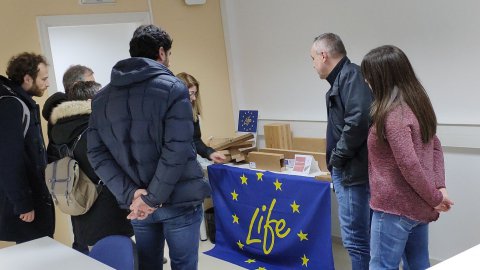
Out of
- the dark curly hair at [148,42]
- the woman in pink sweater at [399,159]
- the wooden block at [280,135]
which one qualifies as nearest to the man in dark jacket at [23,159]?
the dark curly hair at [148,42]

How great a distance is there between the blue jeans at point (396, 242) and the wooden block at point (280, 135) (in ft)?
5.89

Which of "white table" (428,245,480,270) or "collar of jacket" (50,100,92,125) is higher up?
"collar of jacket" (50,100,92,125)

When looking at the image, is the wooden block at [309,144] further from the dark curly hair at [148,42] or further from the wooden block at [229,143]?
the dark curly hair at [148,42]

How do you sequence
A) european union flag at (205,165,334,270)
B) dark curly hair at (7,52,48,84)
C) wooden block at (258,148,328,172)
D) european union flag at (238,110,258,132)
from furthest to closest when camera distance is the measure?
european union flag at (238,110,258,132)
wooden block at (258,148,328,172)
european union flag at (205,165,334,270)
dark curly hair at (7,52,48,84)

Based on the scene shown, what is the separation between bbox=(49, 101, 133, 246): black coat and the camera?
7.45ft

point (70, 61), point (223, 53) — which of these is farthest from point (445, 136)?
point (70, 61)

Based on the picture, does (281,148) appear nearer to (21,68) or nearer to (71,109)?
(71,109)

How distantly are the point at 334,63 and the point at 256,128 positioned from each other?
5.95 feet

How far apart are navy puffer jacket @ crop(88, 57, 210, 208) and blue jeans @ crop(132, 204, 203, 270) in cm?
7

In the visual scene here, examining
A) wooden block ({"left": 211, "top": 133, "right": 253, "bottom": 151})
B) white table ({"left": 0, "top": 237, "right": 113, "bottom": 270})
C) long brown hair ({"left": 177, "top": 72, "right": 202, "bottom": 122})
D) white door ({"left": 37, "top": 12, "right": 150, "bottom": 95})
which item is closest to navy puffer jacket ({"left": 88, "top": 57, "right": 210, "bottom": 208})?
white table ({"left": 0, "top": 237, "right": 113, "bottom": 270})

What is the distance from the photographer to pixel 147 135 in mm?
1868

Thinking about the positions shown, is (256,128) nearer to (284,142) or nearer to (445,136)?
(284,142)

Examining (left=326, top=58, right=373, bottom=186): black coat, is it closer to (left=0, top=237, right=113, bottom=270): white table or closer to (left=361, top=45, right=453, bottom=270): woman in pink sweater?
(left=361, top=45, right=453, bottom=270): woman in pink sweater

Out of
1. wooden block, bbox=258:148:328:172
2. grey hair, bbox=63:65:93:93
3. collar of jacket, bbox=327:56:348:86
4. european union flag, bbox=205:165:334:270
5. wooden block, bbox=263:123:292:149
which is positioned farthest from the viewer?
wooden block, bbox=263:123:292:149
